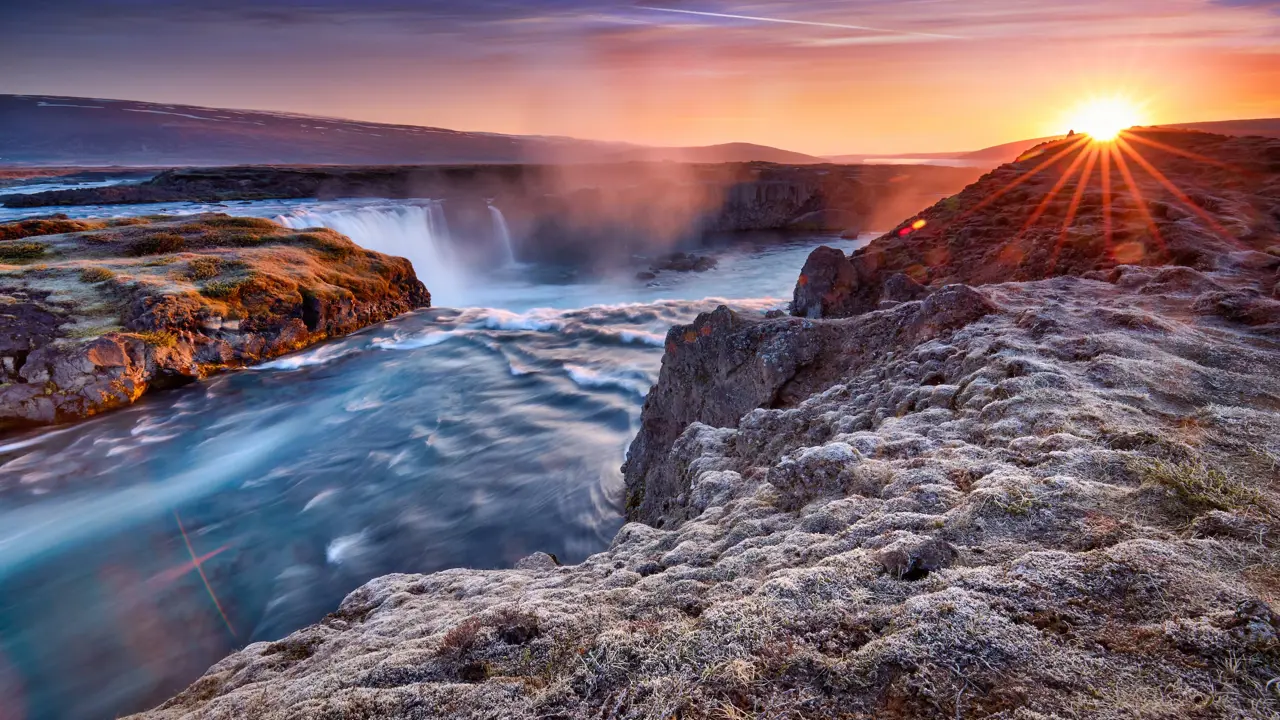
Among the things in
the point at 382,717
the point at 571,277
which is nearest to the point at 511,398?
the point at 382,717

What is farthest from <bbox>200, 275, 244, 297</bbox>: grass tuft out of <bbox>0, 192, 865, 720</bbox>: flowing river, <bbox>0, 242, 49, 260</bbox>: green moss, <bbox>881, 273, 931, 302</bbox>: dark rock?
<bbox>881, 273, 931, 302</bbox>: dark rock

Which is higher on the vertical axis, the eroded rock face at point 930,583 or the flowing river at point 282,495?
the eroded rock face at point 930,583

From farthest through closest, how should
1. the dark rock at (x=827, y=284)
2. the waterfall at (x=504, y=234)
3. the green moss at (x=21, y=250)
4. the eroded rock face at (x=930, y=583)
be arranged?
the waterfall at (x=504, y=234), the green moss at (x=21, y=250), the dark rock at (x=827, y=284), the eroded rock face at (x=930, y=583)

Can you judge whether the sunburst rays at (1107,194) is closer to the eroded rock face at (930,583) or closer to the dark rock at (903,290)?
the dark rock at (903,290)

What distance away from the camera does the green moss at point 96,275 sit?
21.7m

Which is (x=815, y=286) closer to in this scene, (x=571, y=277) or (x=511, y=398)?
(x=511, y=398)

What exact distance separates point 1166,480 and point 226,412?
23.1 meters

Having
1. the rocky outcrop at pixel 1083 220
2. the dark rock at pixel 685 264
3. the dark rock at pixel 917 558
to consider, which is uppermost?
the rocky outcrop at pixel 1083 220

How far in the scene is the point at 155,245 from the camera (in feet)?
87.8

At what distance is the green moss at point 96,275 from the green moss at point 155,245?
12.6 feet

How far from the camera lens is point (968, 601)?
2559 millimetres

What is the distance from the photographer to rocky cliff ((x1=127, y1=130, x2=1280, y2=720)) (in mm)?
2229

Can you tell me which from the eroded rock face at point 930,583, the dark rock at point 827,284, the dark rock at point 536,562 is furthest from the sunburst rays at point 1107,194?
the dark rock at point 536,562

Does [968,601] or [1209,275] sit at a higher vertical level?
[1209,275]
